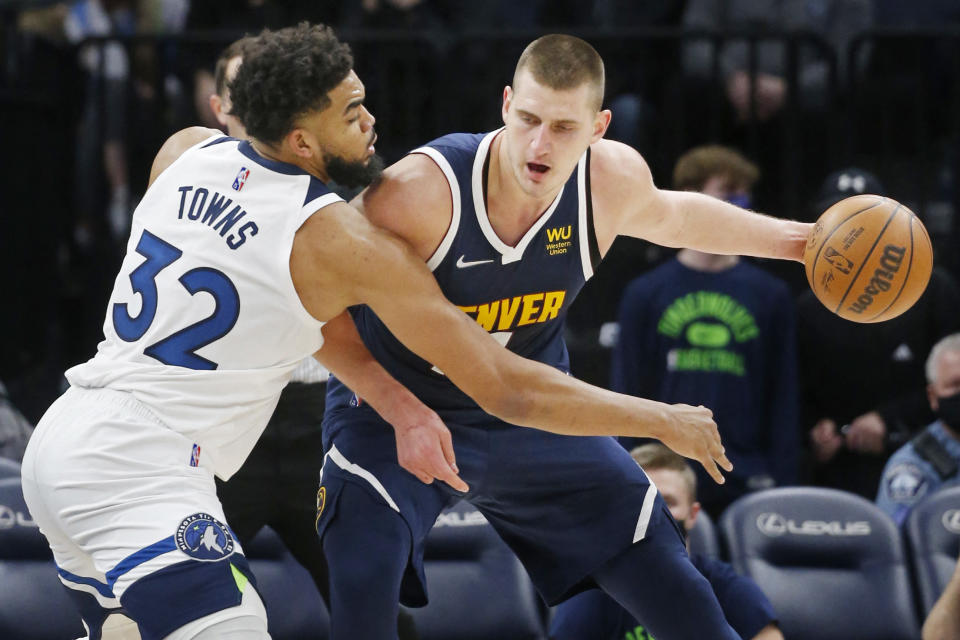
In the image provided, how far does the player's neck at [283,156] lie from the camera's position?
3.56m

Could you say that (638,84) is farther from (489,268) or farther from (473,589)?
(489,268)

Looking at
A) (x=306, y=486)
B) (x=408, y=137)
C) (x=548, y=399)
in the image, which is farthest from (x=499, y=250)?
(x=408, y=137)

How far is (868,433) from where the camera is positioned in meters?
6.35

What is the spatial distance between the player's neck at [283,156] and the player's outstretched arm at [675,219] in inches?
35.6

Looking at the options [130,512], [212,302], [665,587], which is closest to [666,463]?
[665,587]

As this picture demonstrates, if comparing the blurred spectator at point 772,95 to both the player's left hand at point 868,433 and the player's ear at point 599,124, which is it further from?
the player's ear at point 599,124

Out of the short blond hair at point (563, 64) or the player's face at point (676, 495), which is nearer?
the short blond hair at point (563, 64)

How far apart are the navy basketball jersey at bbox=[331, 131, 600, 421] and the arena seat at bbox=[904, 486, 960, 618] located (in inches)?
95.7

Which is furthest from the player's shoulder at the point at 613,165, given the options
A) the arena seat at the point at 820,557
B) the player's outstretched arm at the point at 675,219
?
the arena seat at the point at 820,557

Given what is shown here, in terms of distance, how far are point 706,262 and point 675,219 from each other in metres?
2.19

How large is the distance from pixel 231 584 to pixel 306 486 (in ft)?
5.16

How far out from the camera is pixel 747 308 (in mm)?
6199

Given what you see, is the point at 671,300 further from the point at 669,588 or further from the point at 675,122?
the point at 669,588

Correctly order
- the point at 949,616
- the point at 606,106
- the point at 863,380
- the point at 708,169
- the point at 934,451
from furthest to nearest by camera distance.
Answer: the point at 606,106
the point at 863,380
the point at 708,169
the point at 934,451
the point at 949,616
